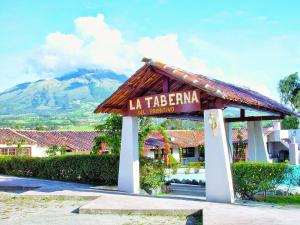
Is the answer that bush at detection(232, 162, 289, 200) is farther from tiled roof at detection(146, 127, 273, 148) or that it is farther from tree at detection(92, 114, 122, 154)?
tiled roof at detection(146, 127, 273, 148)

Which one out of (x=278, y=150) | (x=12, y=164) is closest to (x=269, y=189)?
(x=12, y=164)

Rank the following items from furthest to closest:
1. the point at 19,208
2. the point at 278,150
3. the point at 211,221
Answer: the point at 278,150, the point at 19,208, the point at 211,221

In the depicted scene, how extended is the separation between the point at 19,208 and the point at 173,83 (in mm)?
6045

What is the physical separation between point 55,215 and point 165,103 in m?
4.77

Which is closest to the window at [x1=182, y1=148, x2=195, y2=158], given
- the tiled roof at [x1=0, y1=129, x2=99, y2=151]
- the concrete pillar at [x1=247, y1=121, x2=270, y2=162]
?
the tiled roof at [x1=0, y1=129, x2=99, y2=151]

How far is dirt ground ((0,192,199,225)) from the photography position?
985 centimetres

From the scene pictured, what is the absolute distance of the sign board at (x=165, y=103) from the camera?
12.4 meters

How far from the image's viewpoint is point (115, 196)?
42.8 feet

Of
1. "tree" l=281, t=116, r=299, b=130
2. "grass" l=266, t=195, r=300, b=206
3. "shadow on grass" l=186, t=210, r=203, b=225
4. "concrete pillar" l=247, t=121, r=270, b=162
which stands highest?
"tree" l=281, t=116, r=299, b=130

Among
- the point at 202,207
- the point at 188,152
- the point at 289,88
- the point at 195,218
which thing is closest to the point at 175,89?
the point at 202,207

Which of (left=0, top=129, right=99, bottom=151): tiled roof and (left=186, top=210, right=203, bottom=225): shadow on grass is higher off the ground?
(left=0, top=129, right=99, bottom=151): tiled roof

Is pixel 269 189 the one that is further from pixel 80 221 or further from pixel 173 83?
pixel 80 221

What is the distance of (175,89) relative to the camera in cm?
1341

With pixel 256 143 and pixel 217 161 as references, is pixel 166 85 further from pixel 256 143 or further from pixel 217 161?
pixel 256 143
